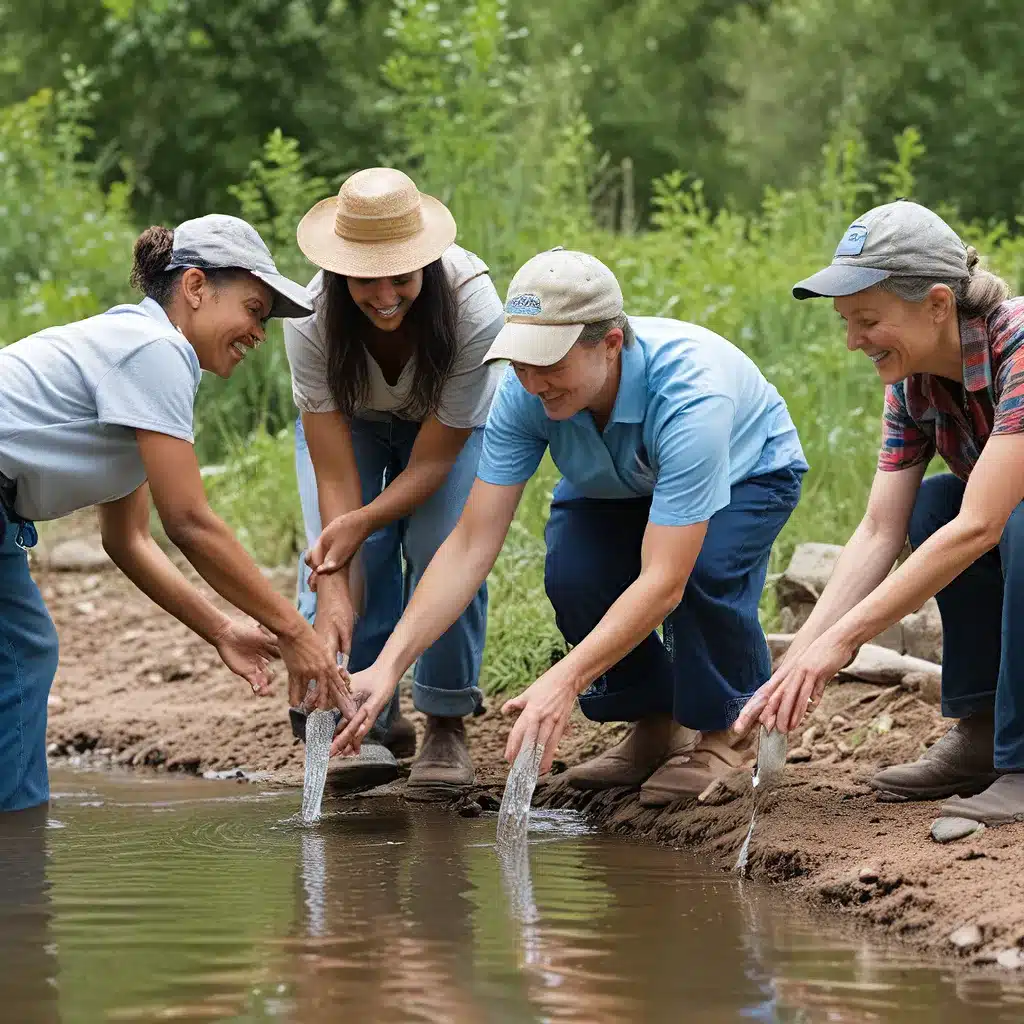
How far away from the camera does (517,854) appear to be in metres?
4.02

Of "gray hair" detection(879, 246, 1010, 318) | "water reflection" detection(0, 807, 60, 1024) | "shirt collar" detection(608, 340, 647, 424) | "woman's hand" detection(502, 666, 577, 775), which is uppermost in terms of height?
"gray hair" detection(879, 246, 1010, 318)

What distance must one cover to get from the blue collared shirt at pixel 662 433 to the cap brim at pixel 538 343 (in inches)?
10.4

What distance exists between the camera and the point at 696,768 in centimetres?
439

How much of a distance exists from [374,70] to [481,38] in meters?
9.56

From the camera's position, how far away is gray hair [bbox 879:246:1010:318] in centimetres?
366

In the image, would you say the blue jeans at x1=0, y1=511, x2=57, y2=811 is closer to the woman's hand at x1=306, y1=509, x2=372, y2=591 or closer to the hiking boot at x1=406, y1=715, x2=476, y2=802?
the woman's hand at x1=306, y1=509, x2=372, y2=591

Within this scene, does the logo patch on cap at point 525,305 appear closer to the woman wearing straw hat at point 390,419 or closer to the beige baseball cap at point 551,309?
the beige baseball cap at point 551,309

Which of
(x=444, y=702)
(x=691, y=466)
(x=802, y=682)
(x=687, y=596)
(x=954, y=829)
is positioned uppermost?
(x=691, y=466)

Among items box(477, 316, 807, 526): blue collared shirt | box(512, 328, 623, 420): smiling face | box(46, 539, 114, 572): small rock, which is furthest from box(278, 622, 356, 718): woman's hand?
box(46, 539, 114, 572): small rock

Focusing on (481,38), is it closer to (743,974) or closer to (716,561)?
(716,561)

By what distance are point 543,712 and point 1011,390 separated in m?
1.26

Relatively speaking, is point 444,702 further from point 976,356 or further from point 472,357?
point 976,356

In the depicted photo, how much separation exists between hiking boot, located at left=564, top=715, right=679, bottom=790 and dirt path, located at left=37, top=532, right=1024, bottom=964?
0.16ft

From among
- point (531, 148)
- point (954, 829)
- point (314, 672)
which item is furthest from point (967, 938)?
point (531, 148)
